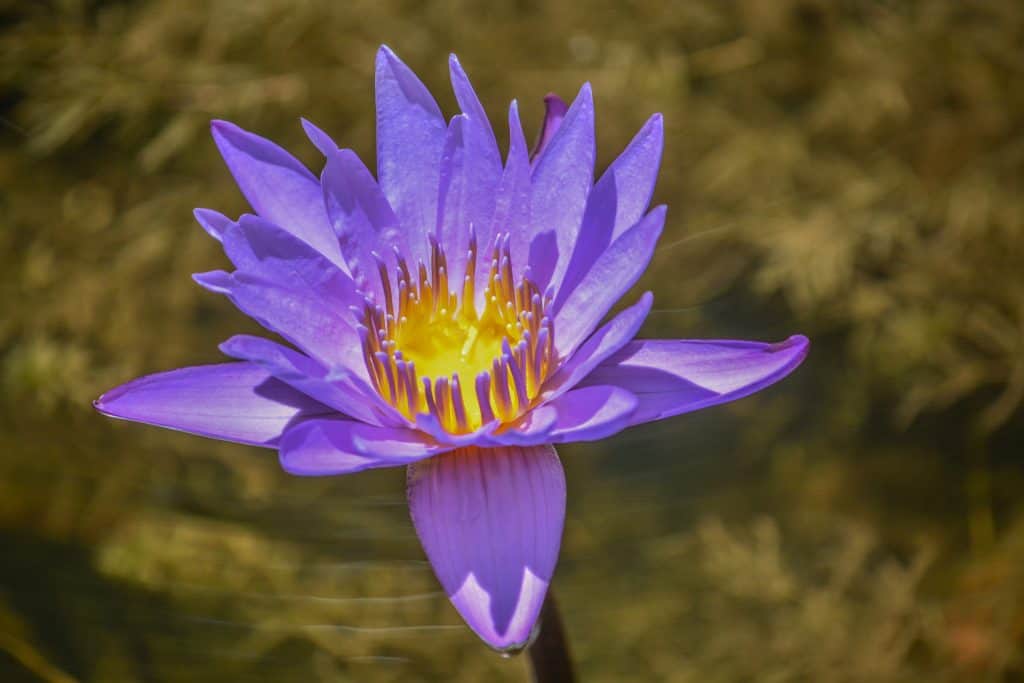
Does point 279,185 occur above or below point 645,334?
above

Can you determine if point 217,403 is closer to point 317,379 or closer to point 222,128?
point 317,379

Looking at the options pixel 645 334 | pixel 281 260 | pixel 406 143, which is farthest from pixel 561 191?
pixel 645 334

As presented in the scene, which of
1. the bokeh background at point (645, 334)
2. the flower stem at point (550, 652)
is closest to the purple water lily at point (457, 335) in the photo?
the flower stem at point (550, 652)

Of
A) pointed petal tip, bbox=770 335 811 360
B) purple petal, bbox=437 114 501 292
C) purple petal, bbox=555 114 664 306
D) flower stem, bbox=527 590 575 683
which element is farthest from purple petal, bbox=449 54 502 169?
flower stem, bbox=527 590 575 683

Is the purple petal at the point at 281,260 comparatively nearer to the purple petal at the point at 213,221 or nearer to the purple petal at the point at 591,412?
the purple petal at the point at 213,221

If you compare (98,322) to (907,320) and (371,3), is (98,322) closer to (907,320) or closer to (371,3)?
(371,3)

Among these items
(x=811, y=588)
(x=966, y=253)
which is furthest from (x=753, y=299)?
(x=811, y=588)

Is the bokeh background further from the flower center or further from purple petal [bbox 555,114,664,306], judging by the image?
purple petal [bbox 555,114,664,306]
